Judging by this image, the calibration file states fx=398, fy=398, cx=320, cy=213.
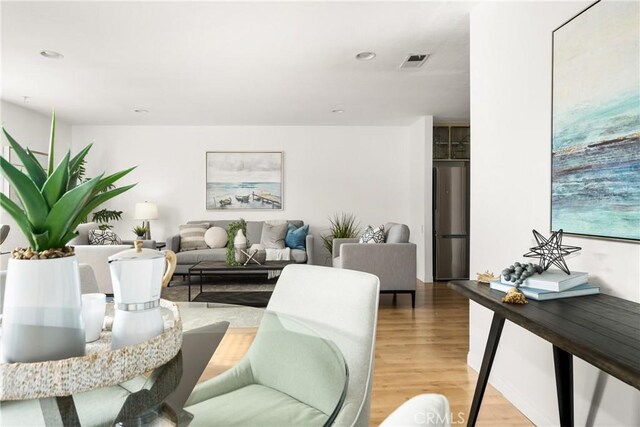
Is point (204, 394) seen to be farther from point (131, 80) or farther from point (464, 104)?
point (464, 104)

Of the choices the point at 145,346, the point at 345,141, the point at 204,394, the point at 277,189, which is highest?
the point at 345,141

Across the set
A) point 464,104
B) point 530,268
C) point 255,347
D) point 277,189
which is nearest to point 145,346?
point 255,347

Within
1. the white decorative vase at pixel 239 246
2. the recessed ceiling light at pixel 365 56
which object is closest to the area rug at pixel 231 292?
the white decorative vase at pixel 239 246

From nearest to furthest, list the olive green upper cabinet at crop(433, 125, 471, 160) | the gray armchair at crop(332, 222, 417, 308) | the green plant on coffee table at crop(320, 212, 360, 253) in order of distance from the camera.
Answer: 1. the gray armchair at crop(332, 222, 417, 308)
2. the olive green upper cabinet at crop(433, 125, 471, 160)
3. the green plant on coffee table at crop(320, 212, 360, 253)

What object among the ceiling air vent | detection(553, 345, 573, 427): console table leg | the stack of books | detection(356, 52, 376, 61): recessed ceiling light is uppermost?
the ceiling air vent

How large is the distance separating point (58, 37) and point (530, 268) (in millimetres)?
3472

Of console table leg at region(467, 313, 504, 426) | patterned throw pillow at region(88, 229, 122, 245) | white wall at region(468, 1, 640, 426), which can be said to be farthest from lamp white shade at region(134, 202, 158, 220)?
console table leg at region(467, 313, 504, 426)

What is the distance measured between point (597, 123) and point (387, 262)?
2.82 m

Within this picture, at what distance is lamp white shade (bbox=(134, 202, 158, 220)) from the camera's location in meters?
5.86

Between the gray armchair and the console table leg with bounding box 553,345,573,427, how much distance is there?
266cm

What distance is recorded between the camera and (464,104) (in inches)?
201

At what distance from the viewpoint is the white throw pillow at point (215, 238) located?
5.84 metres

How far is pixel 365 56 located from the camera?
3.41 m

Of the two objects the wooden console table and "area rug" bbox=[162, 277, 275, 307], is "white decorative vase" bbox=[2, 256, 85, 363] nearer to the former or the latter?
the wooden console table
